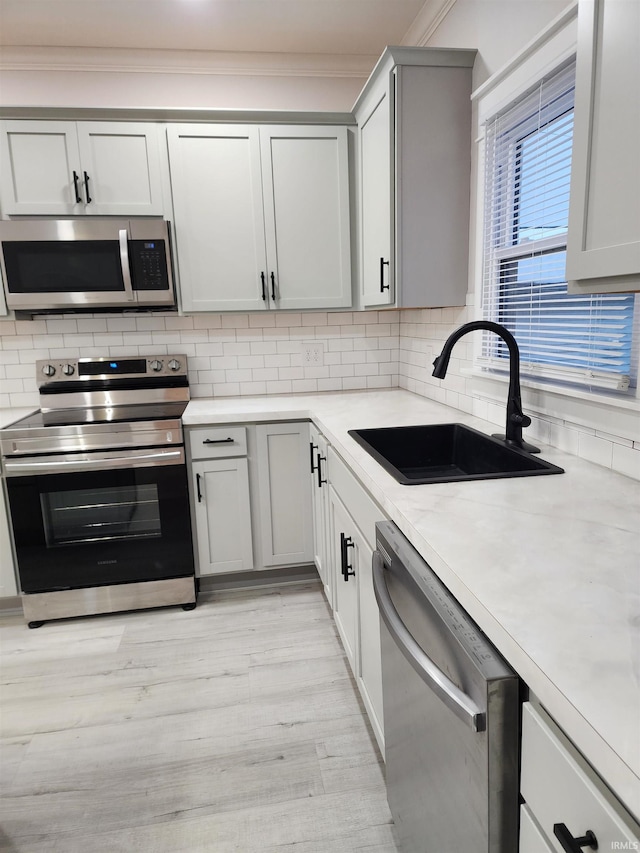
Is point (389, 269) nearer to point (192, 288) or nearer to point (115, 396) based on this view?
point (192, 288)

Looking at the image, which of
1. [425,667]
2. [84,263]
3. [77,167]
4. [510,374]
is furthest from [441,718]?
[77,167]

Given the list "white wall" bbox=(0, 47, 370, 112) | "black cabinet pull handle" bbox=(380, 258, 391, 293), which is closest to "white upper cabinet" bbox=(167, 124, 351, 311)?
"white wall" bbox=(0, 47, 370, 112)

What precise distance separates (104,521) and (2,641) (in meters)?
0.69

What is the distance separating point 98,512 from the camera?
255 cm

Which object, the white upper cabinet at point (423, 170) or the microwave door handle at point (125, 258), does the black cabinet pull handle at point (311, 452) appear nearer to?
the white upper cabinet at point (423, 170)

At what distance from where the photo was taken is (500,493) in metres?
1.29

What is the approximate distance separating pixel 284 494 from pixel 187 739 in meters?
1.17

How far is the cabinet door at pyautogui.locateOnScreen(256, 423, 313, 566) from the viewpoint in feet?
8.72

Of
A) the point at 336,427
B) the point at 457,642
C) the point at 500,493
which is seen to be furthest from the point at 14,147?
the point at 457,642

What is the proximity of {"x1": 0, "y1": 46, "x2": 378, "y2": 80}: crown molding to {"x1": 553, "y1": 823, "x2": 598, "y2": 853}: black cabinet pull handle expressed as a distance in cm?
330

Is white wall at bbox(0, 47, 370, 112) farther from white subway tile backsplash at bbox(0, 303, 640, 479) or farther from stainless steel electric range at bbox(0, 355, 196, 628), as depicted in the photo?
stainless steel electric range at bbox(0, 355, 196, 628)

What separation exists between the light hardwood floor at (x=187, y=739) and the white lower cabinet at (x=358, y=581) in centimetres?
19

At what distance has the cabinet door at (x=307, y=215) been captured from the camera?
106 inches

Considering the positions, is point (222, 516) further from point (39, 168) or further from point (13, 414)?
point (39, 168)
